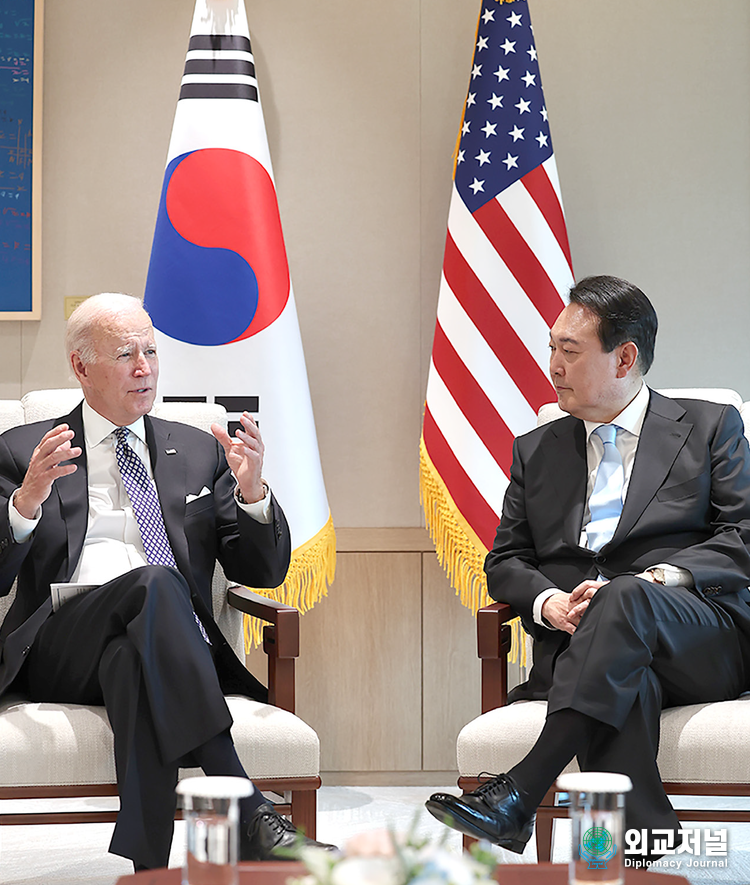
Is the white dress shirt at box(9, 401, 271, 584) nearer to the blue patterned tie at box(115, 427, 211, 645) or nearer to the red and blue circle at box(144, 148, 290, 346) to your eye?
the blue patterned tie at box(115, 427, 211, 645)

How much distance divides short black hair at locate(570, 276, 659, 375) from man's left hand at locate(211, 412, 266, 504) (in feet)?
2.81

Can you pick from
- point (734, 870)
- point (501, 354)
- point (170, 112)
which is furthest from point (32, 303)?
point (734, 870)

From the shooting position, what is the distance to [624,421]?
2488 millimetres

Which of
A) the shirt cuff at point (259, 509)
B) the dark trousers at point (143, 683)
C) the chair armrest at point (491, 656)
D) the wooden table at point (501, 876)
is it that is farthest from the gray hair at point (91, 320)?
the wooden table at point (501, 876)

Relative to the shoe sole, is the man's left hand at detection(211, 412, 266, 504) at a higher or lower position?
higher

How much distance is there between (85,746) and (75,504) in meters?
0.60

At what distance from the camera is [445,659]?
3.49 m

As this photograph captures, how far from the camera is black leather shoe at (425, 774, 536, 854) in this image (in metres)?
1.89

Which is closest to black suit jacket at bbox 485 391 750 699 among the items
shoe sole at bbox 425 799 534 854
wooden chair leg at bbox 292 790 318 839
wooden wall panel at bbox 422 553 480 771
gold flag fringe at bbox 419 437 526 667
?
shoe sole at bbox 425 799 534 854

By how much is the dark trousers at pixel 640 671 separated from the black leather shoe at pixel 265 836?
0.56 metres

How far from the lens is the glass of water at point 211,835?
1.21 meters

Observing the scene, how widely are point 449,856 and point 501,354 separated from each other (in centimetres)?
234

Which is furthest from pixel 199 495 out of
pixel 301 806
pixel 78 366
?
pixel 301 806

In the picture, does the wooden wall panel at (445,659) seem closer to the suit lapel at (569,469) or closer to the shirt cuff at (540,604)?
the suit lapel at (569,469)
